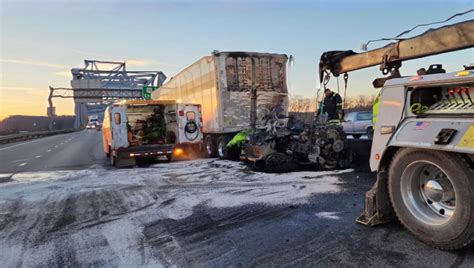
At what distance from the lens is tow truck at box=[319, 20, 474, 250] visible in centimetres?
337

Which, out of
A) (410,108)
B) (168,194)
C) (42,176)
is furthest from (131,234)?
(42,176)

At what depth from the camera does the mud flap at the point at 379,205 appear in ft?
14.0

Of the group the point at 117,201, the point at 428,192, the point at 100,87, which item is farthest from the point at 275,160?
the point at 100,87

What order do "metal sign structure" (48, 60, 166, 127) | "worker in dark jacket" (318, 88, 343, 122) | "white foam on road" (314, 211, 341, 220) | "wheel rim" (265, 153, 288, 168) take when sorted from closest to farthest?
"white foam on road" (314, 211, 341, 220) → "wheel rim" (265, 153, 288, 168) → "worker in dark jacket" (318, 88, 343, 122) → "metal sign structure" (48, 60, 166, 127)

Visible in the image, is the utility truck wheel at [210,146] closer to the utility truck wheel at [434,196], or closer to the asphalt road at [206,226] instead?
the asphalt road at [206,226]

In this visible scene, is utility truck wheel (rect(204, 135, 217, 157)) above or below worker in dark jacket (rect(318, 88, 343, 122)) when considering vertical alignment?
below

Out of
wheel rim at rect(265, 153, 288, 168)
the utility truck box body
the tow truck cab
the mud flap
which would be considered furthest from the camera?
the utility truck box body

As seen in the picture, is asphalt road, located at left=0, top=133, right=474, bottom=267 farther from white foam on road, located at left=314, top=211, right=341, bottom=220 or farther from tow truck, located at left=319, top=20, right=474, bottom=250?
tow truck, located at left=319, top=20, right=474, bottom=250

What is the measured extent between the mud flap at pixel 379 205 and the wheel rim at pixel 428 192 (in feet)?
0.91

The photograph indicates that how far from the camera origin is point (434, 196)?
3.79m

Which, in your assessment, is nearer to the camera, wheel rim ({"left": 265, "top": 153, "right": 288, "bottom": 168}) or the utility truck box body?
wheel rim ({"left": 265, "top": 153, "right": 288, "bottom": 168})

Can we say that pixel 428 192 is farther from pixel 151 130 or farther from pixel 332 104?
Result: pixel 151 130

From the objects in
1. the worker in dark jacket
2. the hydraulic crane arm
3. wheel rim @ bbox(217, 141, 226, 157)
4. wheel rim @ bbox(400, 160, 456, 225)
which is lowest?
wheel rim @ bbox(217, 141, 226, 157)

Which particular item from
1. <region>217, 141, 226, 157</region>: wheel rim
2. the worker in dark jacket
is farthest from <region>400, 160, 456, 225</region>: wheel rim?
<region>217, 141, 226, 157</region>: wheel rim
